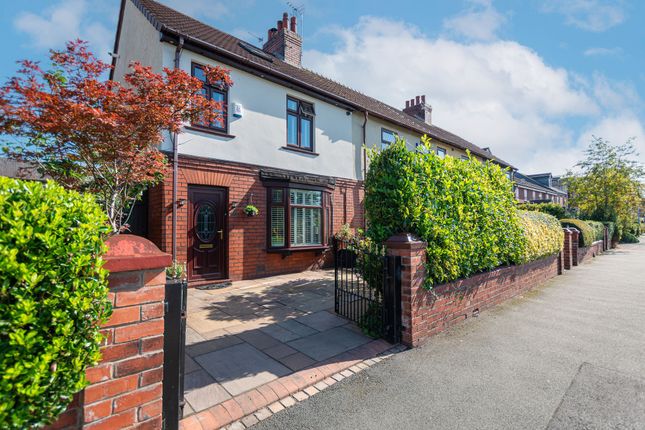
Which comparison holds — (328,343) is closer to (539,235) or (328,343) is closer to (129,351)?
(129,351)

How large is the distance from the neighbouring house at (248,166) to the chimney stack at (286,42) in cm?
383

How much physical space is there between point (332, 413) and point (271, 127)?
750cm

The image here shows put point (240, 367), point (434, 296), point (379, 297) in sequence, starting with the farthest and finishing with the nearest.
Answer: point (379, 297) → point (434, 296) → point (240, 367)

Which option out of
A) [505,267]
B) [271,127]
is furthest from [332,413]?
[271,127]

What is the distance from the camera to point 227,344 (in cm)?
391

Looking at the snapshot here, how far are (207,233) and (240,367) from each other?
470 cm

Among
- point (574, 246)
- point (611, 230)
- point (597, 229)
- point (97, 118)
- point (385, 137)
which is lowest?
point (574, 246)

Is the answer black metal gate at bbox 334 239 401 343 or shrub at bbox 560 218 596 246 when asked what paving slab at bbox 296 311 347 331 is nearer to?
black metal gate at bbox 334 239 401 343

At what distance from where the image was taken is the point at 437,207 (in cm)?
446

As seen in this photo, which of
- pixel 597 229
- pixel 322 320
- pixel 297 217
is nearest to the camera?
pixel 322 320

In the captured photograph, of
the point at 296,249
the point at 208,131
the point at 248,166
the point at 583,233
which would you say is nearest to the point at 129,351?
the point at 208,131

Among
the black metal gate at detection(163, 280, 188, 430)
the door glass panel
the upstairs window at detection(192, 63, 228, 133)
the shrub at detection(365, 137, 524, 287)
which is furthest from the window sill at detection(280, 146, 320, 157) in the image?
the black metal gate at detection(163, 280, 188, 430)

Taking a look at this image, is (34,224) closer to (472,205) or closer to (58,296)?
(58,296)

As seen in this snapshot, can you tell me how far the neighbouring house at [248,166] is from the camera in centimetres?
710
